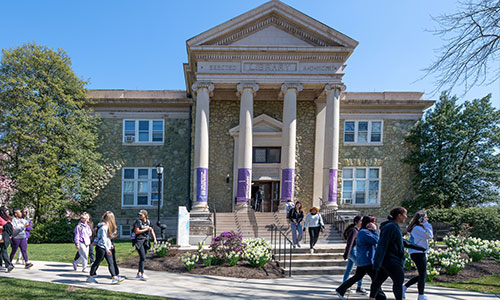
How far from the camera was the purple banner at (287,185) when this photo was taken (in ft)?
58.6

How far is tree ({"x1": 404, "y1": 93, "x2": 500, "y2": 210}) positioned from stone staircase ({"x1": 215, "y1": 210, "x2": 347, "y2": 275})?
26.1 feet

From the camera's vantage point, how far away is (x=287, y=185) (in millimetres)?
17922

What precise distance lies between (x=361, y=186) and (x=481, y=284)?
13.1 metres

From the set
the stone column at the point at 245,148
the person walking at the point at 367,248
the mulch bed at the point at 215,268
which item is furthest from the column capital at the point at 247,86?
the person walking at the point at 367,248

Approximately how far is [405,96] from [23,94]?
22551 mm

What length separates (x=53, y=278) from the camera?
27.6ft

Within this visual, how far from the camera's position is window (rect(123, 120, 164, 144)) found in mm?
21688

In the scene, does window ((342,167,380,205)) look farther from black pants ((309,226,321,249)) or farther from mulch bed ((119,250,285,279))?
mulch bed ((119,250,285,279))

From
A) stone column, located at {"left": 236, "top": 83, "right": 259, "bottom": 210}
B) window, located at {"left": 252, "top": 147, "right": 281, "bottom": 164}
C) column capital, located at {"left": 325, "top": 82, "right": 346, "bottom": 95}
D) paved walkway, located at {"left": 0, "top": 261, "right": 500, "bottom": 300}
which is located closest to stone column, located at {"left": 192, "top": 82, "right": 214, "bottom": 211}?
stone column, located at {"left": 236, "top": 83, "right": 259, "bottom": 210}

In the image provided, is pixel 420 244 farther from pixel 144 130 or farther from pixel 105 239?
pixel 144 130

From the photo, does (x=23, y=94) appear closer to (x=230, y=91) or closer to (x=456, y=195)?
(x=230, y=91)

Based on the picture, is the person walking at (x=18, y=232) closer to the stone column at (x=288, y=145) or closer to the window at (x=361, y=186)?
the stone column at (x=288, y=145)

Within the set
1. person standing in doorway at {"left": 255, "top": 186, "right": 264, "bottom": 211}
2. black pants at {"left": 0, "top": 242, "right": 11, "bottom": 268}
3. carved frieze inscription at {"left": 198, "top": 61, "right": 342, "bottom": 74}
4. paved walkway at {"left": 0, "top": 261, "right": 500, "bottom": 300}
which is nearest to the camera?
paved walkway at {"left": 0, "top": 261, "right": 500, "bottom": 300}

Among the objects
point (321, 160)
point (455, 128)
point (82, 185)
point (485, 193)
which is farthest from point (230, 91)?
point (485, 193)
